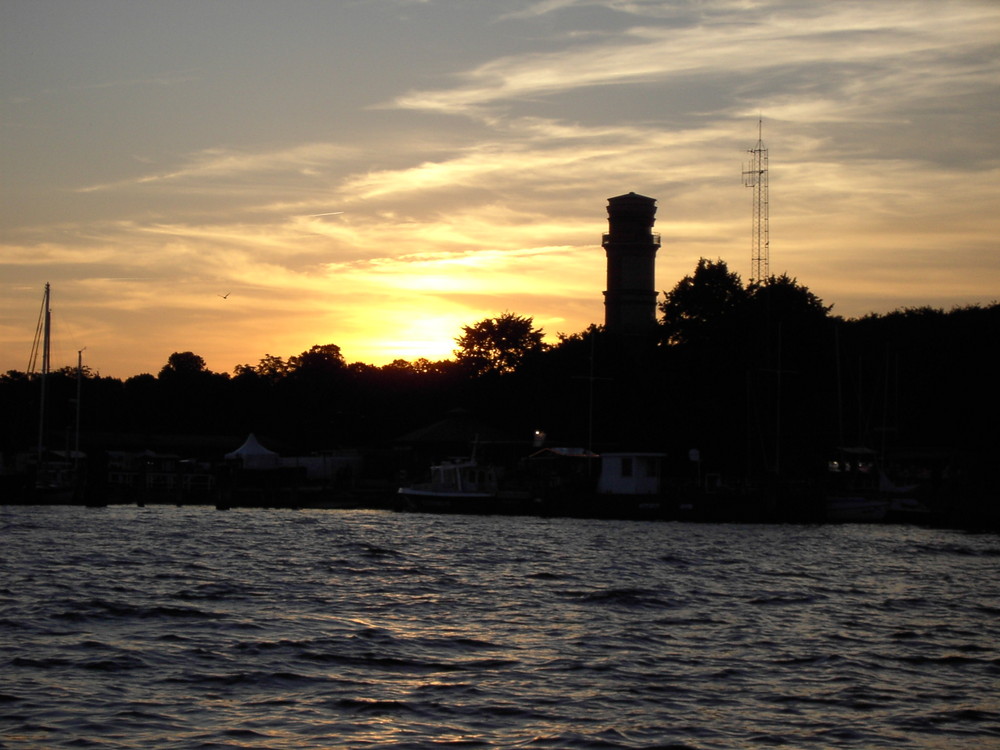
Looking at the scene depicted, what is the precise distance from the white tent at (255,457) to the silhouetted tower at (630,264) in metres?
34.7

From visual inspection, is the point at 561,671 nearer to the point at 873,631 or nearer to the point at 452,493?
the point at 873,631

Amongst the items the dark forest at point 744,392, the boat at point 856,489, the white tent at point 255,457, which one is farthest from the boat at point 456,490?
the white tent at point 255,457

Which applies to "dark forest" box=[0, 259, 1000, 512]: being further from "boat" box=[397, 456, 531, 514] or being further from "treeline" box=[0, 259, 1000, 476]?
"boat" box=[397, 456, 531, 514]

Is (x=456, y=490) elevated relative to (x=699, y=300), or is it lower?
lower

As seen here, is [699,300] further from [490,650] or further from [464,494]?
[490,650]

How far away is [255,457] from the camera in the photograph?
87.6 metres

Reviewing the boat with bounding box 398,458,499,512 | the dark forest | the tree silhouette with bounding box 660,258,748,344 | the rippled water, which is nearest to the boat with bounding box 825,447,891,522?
the dark forest

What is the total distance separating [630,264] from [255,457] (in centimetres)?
4110

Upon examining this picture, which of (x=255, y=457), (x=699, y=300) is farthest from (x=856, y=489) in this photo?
(x=255, y=457)

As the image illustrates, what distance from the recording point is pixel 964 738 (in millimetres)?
13438

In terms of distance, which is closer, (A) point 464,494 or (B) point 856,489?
(A) point 464,494

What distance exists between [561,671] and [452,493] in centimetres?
4854

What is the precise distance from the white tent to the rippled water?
4946 cm

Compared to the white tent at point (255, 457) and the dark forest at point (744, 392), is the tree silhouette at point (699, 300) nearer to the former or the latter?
the dark forest at point (744, 392)
